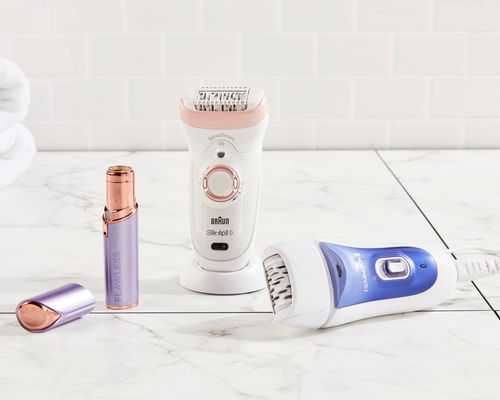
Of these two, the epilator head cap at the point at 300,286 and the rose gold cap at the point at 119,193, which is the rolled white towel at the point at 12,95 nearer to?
the rose gold cap at the point at 119,193

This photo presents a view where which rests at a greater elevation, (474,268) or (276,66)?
(276,66)

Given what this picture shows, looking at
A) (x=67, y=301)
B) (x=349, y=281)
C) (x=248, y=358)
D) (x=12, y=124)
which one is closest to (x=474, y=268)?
(x=349, y=281)

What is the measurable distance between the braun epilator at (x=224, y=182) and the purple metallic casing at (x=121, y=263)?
7 cm

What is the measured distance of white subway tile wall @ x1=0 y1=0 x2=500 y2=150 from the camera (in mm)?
1591

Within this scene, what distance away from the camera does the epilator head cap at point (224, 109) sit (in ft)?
2.87

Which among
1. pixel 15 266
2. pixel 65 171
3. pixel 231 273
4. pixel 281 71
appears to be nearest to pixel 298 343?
pixel 231 273

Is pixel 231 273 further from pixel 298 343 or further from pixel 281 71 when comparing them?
pixel 281 71

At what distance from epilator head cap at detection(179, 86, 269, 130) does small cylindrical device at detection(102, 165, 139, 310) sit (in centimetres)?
8

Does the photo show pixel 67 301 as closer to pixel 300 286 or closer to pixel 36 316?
pixel 36 316

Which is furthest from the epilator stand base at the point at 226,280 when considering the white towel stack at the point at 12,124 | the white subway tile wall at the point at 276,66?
the white subway tile wall at the point at 276,66

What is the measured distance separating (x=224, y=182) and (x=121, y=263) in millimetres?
126

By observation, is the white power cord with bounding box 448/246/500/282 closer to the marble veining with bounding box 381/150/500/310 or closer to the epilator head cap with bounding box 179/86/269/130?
the marble veining with bounding box 381/150/500/310

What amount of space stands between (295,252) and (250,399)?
0.53 feet

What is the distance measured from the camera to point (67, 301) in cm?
84
